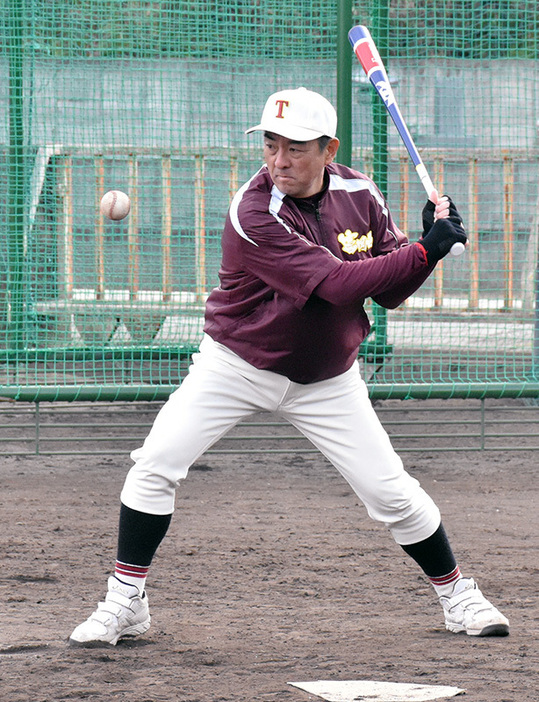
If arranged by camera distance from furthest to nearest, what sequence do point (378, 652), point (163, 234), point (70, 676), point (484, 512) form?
point (163, 234), point (484, 512), point (378, 652), point (70, 676)

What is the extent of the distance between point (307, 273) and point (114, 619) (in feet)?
4.27

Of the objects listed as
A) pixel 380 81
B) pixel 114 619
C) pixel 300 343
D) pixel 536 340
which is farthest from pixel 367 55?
pixel 536 340

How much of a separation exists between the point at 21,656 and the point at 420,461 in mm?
3791

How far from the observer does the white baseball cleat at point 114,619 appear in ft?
11.2

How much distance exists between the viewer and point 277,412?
11.8 feet

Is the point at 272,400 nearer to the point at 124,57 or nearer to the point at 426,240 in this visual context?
the point at 426,240

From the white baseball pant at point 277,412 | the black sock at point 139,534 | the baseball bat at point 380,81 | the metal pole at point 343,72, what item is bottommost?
the black sock at point 139,534

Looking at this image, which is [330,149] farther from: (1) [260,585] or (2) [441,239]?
(1) [260,585]

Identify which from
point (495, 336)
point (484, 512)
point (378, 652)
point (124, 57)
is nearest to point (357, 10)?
point (124, 57)

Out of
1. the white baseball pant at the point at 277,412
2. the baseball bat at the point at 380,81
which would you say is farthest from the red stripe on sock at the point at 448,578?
the baseball bat at the point at 380,81

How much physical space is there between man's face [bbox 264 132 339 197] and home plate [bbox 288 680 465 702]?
152 cm

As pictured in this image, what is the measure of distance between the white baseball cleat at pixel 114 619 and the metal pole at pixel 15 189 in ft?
11.8

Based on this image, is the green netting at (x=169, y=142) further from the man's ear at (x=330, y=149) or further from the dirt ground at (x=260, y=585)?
the man's ear at (x=330, y=149)

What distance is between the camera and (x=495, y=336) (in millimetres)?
7465
